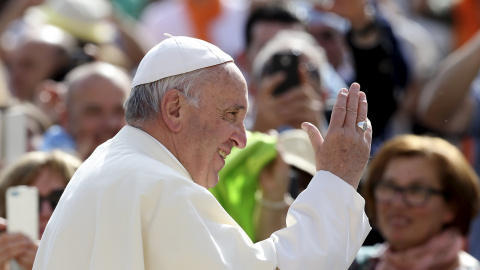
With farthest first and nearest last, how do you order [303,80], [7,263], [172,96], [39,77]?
[39,77]
[303,80]
[7,263]
[172,96]

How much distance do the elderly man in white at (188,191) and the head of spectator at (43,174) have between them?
1532 mm

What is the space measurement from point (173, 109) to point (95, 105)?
114 inches

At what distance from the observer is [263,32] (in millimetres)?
7465

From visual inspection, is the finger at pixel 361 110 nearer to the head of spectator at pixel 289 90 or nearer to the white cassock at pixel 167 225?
the white cassock at pixel 167 225

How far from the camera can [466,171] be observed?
551cm

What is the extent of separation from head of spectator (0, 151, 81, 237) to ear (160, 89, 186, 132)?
65.8 inches

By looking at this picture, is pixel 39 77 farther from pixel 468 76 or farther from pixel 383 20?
pixel 468 76

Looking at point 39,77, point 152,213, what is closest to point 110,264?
point 152,213

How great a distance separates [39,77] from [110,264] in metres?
5.11

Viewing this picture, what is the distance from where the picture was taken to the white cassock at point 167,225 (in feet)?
11.5

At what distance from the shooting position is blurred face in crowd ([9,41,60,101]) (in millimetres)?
→ 8289

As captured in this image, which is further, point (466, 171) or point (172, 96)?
point (466, 171)

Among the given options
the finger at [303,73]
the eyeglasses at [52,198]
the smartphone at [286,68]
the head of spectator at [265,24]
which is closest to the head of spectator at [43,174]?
the eyeglasses at [52,198]

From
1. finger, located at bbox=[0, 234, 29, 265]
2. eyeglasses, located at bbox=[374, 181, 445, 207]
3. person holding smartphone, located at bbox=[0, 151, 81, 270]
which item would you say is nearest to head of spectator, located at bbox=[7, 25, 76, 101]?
person holding smartphone, located at bbox=[0, 151, 81, 270]
